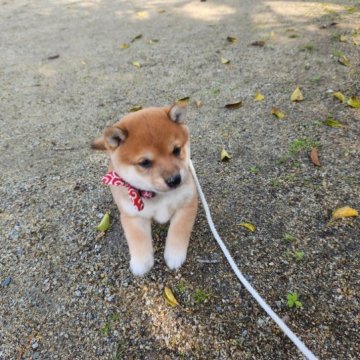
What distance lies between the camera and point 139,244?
2.38m

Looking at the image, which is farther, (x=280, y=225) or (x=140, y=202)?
(x=280, y=225)

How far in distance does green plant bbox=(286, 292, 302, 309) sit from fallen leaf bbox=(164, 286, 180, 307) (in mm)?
637

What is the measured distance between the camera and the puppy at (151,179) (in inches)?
84.3

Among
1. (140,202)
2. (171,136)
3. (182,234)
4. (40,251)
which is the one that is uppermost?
(171,136)

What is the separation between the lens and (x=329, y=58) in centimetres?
440

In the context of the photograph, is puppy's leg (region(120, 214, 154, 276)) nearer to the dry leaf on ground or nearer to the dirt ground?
the dirt ground

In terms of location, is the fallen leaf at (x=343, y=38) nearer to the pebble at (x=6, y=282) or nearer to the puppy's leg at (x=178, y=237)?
the puppy's leg at (x=178, y=237)

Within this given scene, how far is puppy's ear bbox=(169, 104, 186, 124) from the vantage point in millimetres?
2246

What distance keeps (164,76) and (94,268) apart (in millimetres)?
2872

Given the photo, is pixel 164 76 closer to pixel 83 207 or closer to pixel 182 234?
pixel 83 207

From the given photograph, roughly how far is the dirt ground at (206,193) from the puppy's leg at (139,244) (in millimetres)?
75

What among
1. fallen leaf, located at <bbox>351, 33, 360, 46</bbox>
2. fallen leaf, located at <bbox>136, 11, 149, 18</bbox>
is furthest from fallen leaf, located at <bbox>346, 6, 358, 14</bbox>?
fallen leaf, located at <bbox>136, 11, 149, 18</bbox>

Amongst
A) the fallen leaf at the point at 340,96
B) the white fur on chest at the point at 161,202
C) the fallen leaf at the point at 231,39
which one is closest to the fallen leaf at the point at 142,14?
the fallen leaf at the point at 231,39

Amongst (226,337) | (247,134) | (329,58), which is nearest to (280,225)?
(226,337)
